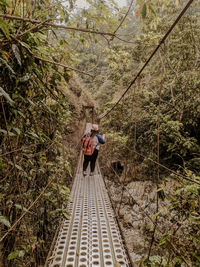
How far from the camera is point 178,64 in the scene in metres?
3.32

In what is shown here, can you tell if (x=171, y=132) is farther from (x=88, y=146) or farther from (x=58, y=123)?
(x=58, y=123)

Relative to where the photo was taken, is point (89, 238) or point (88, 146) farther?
point (88, 146)

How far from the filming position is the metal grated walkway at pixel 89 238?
3.43ft

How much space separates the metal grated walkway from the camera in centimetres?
105

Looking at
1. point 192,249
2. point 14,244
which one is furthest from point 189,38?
point 14,244

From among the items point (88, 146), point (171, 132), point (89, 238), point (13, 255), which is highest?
point (171, 132)

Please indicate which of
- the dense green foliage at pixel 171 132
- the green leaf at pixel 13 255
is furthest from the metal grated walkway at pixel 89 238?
the green leaf at pixel 13 255

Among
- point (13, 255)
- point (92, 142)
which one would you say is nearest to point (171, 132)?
point (92, 142)

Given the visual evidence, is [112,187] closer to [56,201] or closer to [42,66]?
[56,201]

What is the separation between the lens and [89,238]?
4.16 feet

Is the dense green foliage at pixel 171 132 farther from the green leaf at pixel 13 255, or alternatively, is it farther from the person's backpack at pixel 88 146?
the green leaf at pixel 13 255

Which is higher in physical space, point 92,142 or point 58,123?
point 58,123

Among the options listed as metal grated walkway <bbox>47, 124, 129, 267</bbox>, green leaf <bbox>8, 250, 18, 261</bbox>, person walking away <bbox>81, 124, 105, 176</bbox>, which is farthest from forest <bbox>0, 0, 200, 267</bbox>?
person walking away <bbox>81, 124, 105, 176</bbox>

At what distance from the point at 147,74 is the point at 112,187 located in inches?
155
